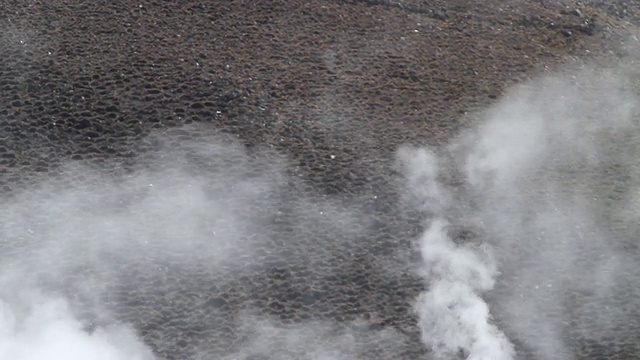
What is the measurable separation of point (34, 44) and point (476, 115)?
13.3ft

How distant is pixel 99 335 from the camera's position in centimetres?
699

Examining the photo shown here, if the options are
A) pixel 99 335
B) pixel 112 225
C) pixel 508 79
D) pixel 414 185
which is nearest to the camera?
→ pixel 99 335

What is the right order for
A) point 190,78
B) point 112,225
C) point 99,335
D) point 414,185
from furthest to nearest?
1. point 190,78
2. point 414,185
3. point 112,225
4. point 99,335

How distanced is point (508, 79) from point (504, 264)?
2.30 meters

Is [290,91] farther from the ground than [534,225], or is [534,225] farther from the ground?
[290,91]

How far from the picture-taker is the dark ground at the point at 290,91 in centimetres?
748

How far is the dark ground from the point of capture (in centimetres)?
748

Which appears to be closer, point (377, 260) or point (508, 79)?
point (377, 260)

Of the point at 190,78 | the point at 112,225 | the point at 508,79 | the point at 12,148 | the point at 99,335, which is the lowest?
the point at 99,335

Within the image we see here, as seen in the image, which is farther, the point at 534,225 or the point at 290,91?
the point at 290,91

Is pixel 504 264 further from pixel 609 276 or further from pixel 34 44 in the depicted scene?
pixel 34 44

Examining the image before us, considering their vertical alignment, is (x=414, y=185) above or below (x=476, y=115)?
below

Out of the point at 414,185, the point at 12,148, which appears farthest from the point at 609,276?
the point at 12,148

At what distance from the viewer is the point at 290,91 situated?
29.2ft
